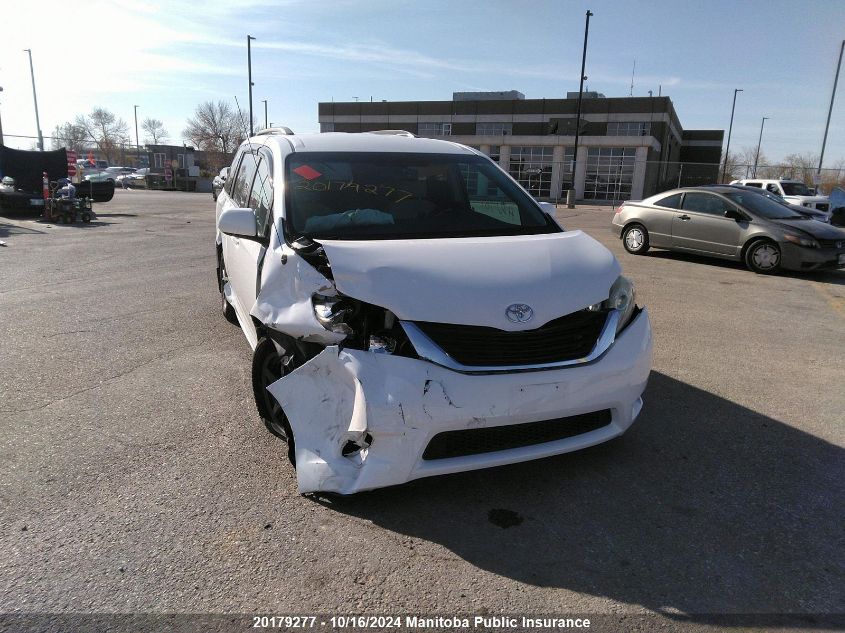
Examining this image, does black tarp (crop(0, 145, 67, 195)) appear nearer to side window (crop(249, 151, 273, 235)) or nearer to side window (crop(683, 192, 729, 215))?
side window (crop(249, 151, 273, 235))

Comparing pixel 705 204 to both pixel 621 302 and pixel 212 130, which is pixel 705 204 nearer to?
pixel 621 302

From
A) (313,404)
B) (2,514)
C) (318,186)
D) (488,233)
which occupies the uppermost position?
(318,186)

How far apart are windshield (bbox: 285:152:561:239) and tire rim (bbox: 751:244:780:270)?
818 cm

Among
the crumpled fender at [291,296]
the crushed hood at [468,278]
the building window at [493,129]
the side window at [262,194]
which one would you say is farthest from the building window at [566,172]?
the crumpled fender at [291,296]

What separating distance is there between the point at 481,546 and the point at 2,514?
2.32 m

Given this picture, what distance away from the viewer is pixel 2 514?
2.96 m

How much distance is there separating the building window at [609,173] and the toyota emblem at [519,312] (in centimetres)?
4192

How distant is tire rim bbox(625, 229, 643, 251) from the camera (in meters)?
13.0

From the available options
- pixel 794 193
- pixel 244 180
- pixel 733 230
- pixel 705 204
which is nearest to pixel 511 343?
pixel 244 180

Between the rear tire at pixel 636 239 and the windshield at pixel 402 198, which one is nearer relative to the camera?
the windshield at pixel 402 198

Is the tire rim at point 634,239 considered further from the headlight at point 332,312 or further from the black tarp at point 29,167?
the black tarp at point 29,167

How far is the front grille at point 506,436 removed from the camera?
290 centimetres

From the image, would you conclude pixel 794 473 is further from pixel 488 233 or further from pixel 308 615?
pixel 308 615

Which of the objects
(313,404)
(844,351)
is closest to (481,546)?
(313,404)
